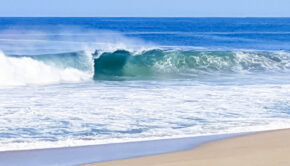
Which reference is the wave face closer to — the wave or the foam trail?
the wave

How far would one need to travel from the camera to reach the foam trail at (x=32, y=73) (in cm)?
1597

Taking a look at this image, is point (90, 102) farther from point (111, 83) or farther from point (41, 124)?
point (111, 83)

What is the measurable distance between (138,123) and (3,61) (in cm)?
951

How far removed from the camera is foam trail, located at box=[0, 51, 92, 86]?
629 inches

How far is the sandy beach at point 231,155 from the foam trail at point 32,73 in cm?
891

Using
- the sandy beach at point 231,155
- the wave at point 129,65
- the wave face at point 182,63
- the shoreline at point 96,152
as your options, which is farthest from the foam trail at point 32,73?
the sandy beach at point 231,155

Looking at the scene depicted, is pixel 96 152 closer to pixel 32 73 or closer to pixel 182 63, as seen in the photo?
pixel 32 73

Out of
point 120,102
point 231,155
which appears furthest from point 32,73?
point 231,155

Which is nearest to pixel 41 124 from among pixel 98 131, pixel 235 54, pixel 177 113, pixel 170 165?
pixel 98 131

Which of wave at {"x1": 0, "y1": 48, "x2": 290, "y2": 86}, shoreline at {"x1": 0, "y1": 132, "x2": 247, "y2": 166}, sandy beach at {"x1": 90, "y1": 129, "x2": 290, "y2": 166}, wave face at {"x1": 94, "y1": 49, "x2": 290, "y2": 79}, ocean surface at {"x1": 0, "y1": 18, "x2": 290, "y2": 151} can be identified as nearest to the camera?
sandy beach at {"x1": 90, "y1": 129, "x2": 290, "y2": 166}

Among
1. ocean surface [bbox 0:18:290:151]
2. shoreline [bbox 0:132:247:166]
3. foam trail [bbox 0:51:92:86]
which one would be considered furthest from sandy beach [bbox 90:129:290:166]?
foam trail [bbox 0:51:92:86]

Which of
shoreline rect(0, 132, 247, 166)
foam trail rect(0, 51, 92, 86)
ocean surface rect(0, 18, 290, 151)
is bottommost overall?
shoreline rect(0, 132, 247, 166)

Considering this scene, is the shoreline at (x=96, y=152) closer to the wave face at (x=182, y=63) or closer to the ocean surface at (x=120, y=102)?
the ocean surface at (x=120, y=102)

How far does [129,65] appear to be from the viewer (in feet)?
67.4
